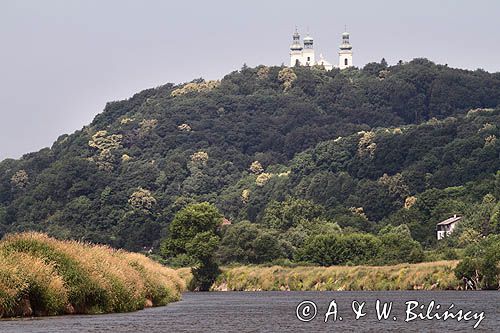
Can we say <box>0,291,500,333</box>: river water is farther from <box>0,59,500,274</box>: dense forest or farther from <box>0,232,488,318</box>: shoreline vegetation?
<box>0,59,500,274</box>: dense forest

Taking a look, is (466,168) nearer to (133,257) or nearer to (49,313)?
(133,257)

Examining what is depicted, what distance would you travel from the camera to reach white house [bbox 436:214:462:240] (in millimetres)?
129512

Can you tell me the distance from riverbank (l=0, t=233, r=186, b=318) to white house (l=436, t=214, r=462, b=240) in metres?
72.4

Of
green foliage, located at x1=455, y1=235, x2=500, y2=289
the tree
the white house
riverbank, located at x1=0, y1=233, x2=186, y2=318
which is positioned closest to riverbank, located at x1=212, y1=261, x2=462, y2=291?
the tree

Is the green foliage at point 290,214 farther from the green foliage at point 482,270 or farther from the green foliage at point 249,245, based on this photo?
the green foliage at point 482,270

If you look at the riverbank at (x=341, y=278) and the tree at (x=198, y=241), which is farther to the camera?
the tree at (x=198, y=241)

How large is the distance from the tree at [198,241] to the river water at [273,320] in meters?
34.1

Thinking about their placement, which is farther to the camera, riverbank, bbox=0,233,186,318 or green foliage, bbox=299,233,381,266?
green foliage, bbox=299,233,381,266

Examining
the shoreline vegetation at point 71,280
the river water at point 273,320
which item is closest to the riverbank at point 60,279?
the shoreline vegetation at point 71,280

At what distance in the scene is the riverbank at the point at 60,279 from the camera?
151 feet

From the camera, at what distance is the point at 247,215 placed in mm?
174125

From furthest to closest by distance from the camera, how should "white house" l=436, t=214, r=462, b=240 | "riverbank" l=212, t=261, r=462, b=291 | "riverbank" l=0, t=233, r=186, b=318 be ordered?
1. "white house" l=436, t=214, r=462, b=240
2. "riverbank" l=212, t=261, r=462, b=291
3. "riverbank" l=0, t=233, r=186, b=318

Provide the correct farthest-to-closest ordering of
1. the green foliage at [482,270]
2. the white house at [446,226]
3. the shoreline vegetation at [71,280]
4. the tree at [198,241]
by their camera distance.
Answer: the white house at [446,226]
the tree at [198,241]
the green foliage at [482,270]
the shoreline vegetation at [71,280]

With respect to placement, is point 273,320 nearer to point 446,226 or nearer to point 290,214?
point 290,214
